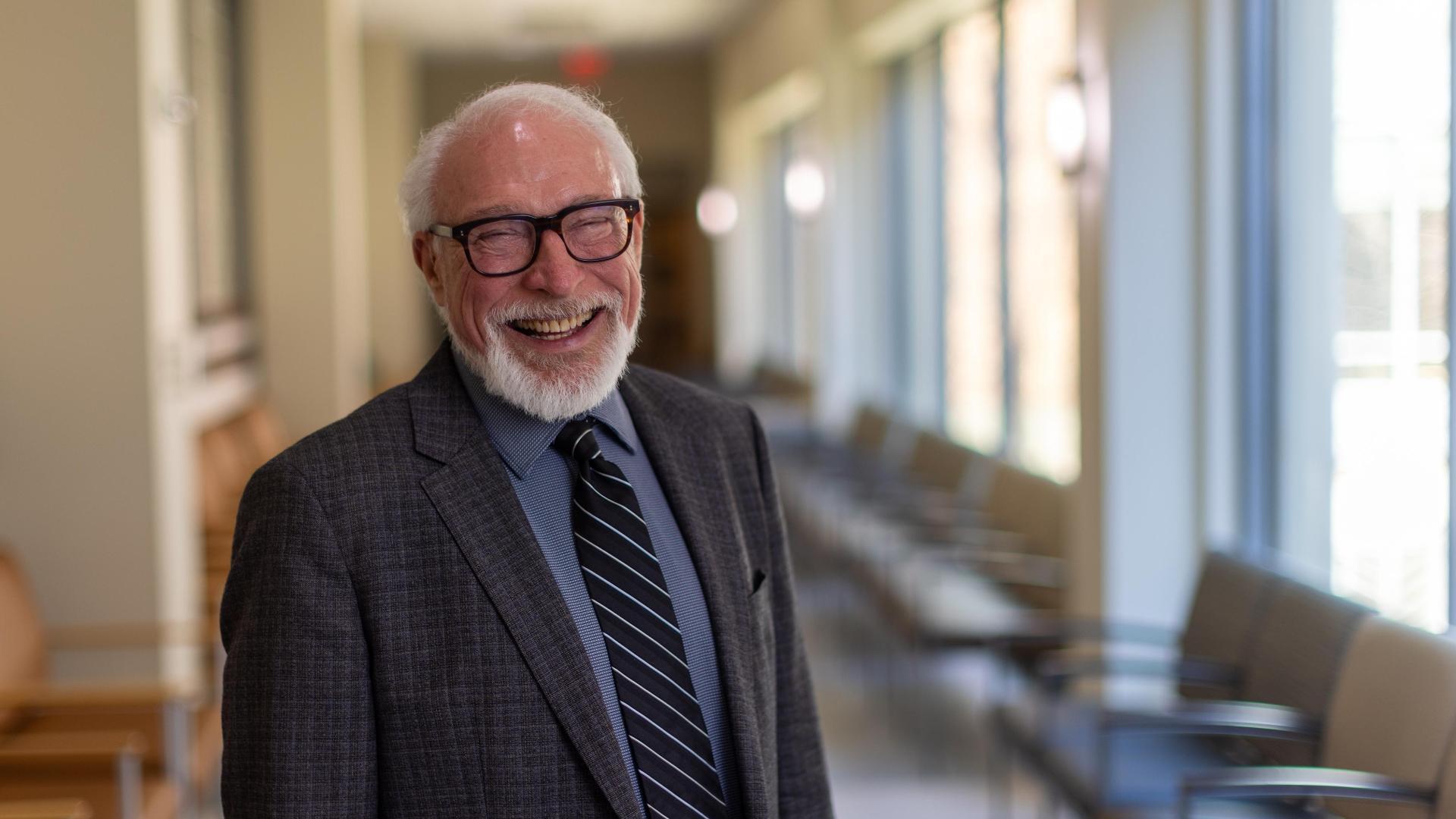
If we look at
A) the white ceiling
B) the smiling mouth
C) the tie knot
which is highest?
the white ceiling

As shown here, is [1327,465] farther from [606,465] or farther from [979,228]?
[979,228]

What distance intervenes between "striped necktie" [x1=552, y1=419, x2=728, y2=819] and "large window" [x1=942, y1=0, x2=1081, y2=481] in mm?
4564

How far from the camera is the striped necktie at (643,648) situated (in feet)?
4.92

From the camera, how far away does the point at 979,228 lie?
25.0 feet

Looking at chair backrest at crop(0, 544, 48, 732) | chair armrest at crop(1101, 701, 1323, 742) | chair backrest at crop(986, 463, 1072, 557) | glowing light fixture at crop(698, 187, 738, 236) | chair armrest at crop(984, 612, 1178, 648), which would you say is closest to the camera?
chair armrest at crop(1101, 701, 1323, 742)

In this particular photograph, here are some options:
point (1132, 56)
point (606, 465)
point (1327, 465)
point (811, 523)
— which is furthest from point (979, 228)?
point (606, 465)

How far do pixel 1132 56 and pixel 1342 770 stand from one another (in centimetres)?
241

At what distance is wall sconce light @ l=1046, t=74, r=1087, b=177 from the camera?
4785mm

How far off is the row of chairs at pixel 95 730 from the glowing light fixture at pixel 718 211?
10.0m

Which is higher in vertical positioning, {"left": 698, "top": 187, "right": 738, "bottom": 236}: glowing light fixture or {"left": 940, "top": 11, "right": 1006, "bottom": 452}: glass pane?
{"left": 698, "top": 187, "right": 738, "bottom": 236}: glowing light fixture

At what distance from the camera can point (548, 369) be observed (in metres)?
1.55

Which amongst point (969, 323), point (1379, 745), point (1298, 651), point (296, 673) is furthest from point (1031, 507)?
point (296, 673)

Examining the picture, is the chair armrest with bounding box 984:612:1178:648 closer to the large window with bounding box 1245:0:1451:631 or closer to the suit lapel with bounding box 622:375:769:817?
the large window with bounding box 1245:0:1451:631

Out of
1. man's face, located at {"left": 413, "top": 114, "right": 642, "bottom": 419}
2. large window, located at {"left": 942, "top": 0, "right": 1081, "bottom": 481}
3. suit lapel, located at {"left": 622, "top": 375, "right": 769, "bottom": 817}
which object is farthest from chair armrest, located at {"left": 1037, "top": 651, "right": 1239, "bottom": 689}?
large window, located at {"left": 942, "top": 0, "right": 1081, "bottom": 481}
